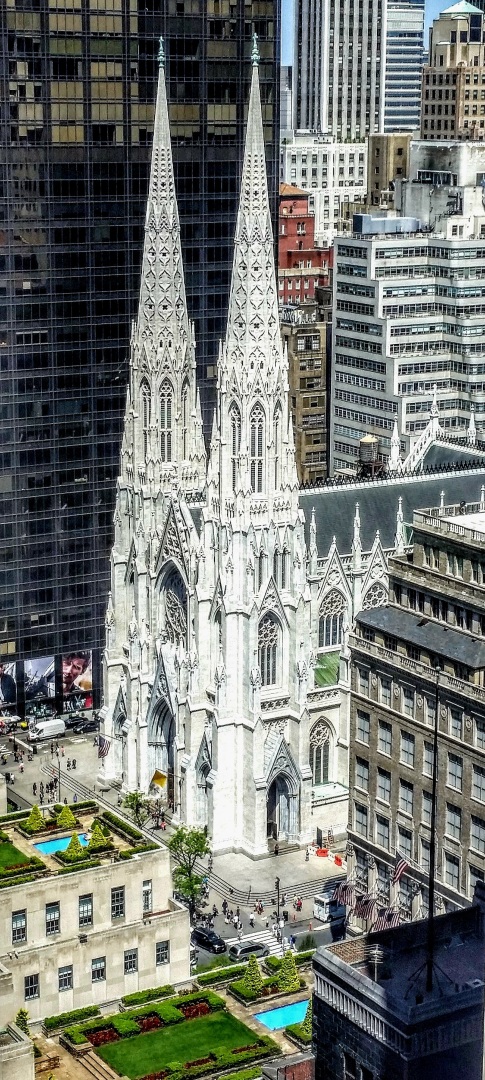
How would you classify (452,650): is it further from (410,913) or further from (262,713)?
(262,713)

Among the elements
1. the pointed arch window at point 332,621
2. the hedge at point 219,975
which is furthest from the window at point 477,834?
the pointed arch window at point 332,621

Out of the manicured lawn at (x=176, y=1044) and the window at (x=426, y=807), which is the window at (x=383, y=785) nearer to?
the window at (x=426, y=807)

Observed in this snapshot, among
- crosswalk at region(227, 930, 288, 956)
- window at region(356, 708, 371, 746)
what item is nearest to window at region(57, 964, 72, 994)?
crosswalk at region(227, 930, 288, 956)

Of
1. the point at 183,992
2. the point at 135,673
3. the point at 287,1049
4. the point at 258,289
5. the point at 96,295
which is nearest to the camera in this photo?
the point at 287,1049

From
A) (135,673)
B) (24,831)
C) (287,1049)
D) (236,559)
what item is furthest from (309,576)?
(287,1049)

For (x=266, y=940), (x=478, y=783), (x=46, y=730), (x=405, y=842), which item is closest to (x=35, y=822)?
(x=266, y=940)

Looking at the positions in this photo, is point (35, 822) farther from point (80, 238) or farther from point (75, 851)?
point (80, 238)
